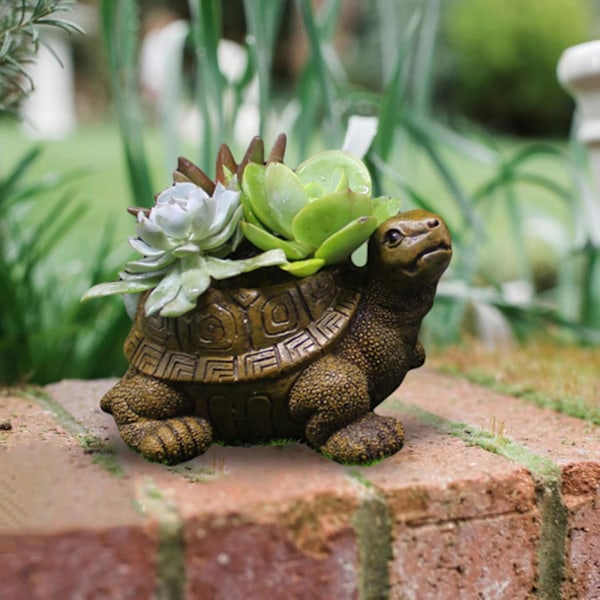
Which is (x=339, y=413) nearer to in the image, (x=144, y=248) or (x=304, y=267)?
(x=304, y=267)

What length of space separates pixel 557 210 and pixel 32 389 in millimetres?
2999

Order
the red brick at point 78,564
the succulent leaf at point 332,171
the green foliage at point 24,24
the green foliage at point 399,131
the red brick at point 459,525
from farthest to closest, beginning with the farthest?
the green foliage at point 399,131 → the green foliage at point 24,24 → the succulent leaf at point 332,171 → the red brick at point 459,525 → the red brick at point 78,564

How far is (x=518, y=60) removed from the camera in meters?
7.31

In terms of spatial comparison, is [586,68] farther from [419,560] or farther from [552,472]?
[419,560]

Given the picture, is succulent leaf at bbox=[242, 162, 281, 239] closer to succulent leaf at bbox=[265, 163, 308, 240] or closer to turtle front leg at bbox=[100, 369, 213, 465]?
succulent leaf at bbox=[265, 163, 308, 240]

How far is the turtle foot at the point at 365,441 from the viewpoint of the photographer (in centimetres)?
82

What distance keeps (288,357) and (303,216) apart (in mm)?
149

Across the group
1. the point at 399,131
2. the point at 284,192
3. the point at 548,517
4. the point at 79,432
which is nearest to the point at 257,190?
the point at 284,192

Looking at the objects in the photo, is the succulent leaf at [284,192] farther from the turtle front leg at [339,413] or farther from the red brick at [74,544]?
the red brick at [74,544]

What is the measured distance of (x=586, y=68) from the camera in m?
1.37

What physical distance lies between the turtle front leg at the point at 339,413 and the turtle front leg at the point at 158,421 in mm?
108

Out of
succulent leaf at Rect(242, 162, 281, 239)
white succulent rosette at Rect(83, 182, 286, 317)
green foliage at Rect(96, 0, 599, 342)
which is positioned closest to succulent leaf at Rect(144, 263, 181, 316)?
white succulent rosette at Rect(83, 182, 286, 317)

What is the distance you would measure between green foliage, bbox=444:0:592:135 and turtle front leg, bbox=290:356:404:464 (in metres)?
6.86

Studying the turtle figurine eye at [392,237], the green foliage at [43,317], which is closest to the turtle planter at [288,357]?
the turtle figurine eye at [392,237]
